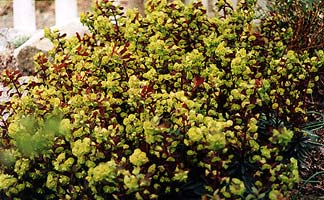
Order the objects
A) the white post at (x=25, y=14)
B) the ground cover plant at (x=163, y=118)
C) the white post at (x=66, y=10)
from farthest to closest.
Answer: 1. the white post at (x=25, y=14)
2. the white post at (x=66, y=10)
3. the ground cover plant at (x=163, y=118)

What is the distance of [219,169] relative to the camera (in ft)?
9.50

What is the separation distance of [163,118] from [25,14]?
824 cm

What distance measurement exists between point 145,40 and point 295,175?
4.41ft

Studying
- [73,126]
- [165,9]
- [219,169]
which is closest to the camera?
[219,169]

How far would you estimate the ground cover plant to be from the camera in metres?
2.88

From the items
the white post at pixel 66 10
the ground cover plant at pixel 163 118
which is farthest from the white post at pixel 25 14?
the ground cover plant at pixel 163 118

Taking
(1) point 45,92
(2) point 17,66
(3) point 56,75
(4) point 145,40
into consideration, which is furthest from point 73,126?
(2) point 17,66

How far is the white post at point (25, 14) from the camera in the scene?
10922mm

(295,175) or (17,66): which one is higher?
(295,175)

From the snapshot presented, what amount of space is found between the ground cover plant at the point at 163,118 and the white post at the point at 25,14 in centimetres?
726

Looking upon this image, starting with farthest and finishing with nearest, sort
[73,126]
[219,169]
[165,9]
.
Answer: [165,9], [73,126], [219,169]

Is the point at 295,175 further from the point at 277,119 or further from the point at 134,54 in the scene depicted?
the point at 134,54

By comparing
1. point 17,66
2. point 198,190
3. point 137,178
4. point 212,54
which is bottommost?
point 17,66

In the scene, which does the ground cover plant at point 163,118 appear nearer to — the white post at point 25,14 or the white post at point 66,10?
the white post at point 66,10
